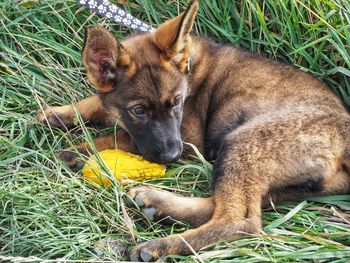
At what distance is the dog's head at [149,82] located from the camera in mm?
4418

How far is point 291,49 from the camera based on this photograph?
530 centimetres

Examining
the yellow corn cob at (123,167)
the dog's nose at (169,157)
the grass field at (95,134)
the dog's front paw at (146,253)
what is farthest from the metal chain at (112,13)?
the dog's front paw at (146,253)

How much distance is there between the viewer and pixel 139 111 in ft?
14.7

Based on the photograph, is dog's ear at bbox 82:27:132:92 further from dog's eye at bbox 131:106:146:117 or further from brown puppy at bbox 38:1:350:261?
dog's eye at bbox 131:106:146:117

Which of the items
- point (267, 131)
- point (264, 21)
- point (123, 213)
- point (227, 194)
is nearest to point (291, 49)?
point (264, 21)

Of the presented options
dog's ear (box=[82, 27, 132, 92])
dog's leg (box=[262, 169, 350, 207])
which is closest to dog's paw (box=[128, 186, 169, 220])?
dog's leg (box=[262, 169, 350, 207])

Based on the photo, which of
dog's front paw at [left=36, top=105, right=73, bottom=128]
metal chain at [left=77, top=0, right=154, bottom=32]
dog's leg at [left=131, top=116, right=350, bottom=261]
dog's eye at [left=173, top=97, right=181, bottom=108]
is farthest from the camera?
metal chain at [left=77, top=0, right=154, bottom=32]

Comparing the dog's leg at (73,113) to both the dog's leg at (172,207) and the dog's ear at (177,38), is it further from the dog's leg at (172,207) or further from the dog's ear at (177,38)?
the dog's leg at (172,207)

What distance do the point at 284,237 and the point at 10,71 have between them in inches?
104

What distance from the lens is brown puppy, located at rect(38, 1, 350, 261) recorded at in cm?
409

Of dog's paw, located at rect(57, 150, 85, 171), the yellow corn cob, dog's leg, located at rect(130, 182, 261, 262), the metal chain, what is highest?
the metal chain

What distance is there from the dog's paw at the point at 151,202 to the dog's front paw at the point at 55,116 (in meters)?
1.06

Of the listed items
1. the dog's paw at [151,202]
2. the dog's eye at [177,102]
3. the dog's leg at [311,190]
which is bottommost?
the dog's paw at [151,202]

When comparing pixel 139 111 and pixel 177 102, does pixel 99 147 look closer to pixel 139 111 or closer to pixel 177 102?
pixel 139 111
